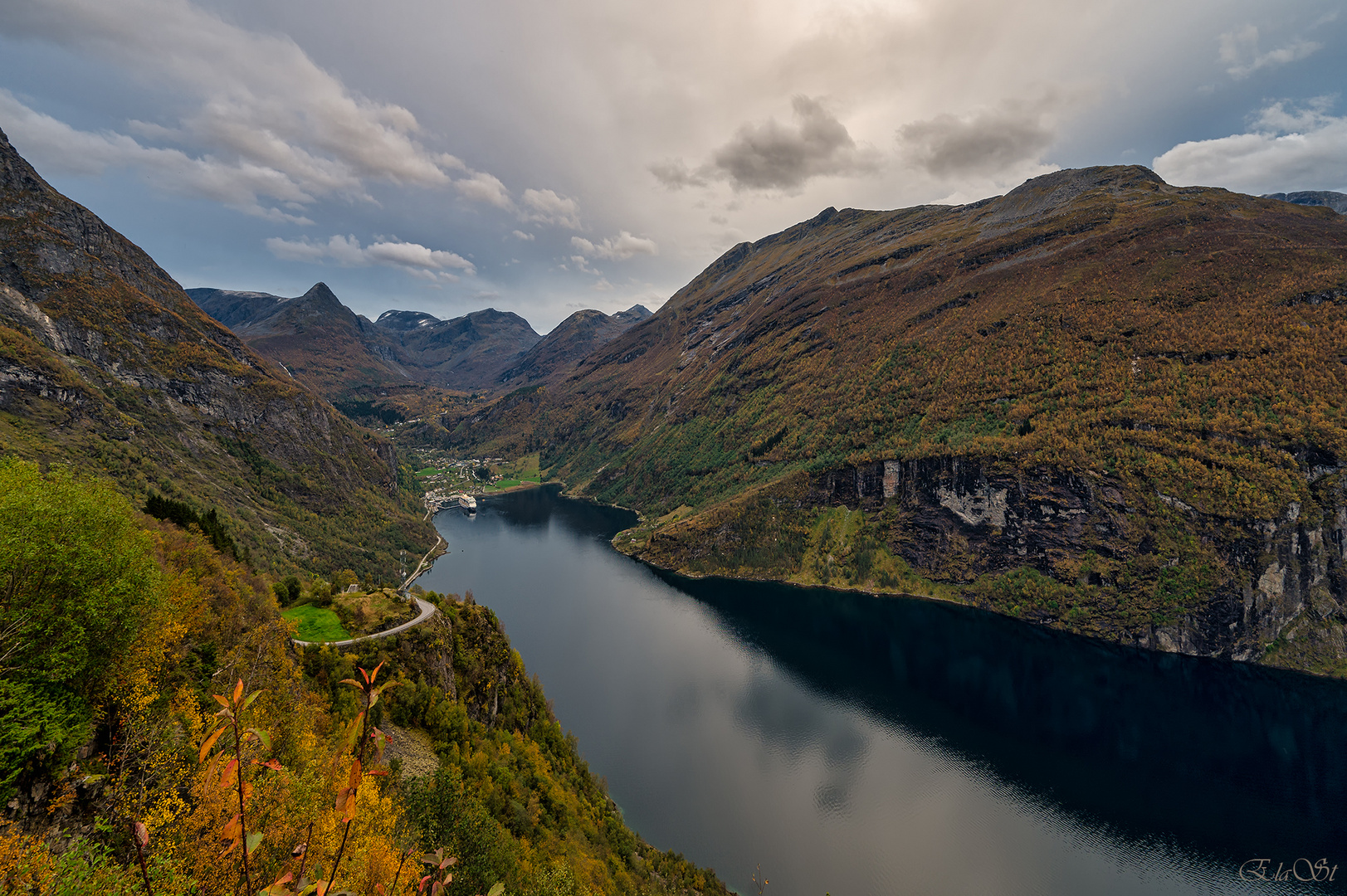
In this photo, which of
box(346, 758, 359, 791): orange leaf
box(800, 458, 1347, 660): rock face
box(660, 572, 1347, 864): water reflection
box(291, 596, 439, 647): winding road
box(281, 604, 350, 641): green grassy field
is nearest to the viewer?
box(346, 758, 359, 791): orange leaf

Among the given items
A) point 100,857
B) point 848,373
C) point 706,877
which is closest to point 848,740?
point 706,877

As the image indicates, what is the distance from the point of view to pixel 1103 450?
114 meters

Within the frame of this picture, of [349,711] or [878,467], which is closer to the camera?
[349,711]

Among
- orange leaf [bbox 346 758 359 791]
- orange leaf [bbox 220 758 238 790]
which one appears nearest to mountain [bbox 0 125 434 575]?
orange leaf [bbox 220 758 238 790]

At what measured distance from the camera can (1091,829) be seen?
5550cm

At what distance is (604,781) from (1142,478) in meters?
119

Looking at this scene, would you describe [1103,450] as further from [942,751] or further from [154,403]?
[154,403]

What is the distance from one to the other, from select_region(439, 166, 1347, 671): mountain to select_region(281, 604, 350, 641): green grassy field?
111 metres

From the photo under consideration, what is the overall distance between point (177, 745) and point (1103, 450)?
482 ft

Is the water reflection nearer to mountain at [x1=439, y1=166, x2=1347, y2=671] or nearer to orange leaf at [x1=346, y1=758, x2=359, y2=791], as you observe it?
mountain at [x1=439, y1=166, x2=1347, y2=671]

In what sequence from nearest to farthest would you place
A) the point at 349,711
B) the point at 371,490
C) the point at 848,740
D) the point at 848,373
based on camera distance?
the point at 349,711 < the point at 848,740 < the point at 371,490 < the point at 848,373

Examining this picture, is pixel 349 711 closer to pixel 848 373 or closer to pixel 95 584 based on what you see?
pixel 95 584

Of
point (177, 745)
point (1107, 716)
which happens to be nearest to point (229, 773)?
point (177, 745)

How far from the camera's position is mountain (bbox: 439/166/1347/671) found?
92.9m
